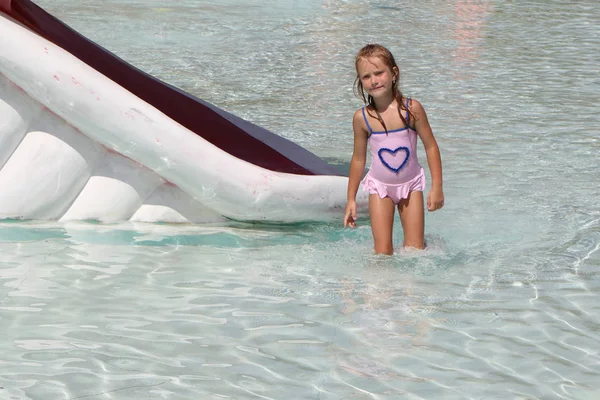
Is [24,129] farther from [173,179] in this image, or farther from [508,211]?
[508,211]

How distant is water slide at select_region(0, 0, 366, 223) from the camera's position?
4.24 metres

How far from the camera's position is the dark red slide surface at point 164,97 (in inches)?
173

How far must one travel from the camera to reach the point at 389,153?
4199 millimetres

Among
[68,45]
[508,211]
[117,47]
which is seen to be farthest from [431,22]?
[68,45]

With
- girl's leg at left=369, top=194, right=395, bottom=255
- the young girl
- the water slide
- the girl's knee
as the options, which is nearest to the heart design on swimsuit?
the young girl

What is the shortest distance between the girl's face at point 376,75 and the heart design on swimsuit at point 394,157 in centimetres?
25

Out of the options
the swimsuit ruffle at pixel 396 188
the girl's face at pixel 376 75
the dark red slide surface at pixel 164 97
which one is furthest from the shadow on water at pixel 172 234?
the girl's face at pixel 376 75

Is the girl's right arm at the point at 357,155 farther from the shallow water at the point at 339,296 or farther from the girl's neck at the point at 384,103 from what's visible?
the shallow water at the point at 339,296

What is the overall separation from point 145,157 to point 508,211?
1.90 meters

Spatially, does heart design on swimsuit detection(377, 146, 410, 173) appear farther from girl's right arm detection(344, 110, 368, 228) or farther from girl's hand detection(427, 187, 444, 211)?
girl's hand detection(427, 187, 444, 211)

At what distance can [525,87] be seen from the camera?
885 centimetres

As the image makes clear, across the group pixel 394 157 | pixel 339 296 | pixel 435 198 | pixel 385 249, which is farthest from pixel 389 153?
pixel 339 296

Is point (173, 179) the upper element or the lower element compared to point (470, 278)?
upper

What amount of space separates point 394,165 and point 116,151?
1235 mm
